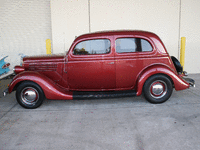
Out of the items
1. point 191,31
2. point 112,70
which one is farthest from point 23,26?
point 191,31

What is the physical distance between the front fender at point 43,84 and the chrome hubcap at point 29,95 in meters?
0.23

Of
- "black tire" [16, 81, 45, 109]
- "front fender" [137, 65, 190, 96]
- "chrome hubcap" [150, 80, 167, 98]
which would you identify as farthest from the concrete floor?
"front fender" [137, 65, 190, 96]

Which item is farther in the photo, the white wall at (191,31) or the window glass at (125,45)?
the white wall at (191,31)

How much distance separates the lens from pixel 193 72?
8711 mm

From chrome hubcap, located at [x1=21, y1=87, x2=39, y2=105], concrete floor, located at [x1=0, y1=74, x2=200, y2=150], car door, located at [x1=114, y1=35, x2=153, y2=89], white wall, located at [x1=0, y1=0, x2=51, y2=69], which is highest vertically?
white wall, located at [x1=0, y1=0, x2=51, y2=69]

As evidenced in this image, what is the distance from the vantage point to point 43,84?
14.5 ft

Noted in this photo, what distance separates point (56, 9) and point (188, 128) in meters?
6.84

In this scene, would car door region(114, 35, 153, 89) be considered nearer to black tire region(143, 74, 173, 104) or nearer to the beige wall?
black tire region(143, 74, 173, 104)

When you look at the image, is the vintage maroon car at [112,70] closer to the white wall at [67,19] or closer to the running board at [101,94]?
the running board at [101,94]

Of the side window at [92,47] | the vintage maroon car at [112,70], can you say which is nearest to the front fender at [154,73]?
the vintage maroon car at [112,70]

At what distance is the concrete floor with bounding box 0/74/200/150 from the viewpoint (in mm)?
3035

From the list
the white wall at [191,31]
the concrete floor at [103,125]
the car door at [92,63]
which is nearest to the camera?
the concrete floor at [103,125]

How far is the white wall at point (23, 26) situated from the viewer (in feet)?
27.7

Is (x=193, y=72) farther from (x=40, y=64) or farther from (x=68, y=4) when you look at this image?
(x=40, y=64)
